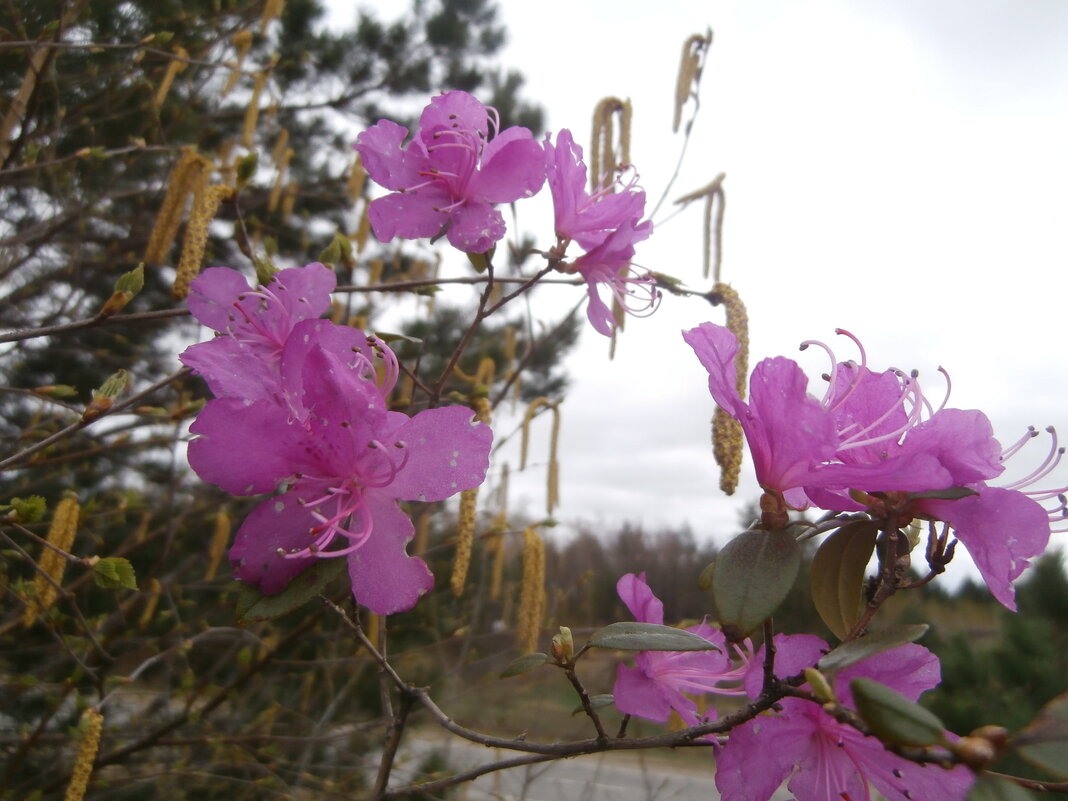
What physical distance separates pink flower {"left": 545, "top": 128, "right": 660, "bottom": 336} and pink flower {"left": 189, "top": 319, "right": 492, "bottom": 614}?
39 centimetres

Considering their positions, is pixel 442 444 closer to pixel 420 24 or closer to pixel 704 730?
pixel 704 730

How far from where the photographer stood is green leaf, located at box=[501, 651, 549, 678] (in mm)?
795

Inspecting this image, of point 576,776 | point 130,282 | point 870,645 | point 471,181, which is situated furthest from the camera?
point 576,776

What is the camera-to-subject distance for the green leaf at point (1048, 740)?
1.44 feet

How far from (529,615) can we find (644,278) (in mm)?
845

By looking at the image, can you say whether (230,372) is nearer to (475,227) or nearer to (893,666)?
(475,227)

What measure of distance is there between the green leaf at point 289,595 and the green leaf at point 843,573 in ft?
1.35

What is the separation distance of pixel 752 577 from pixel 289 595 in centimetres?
36

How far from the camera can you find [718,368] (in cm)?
67

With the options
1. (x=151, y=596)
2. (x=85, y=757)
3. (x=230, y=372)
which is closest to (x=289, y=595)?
(x=230, y=372)

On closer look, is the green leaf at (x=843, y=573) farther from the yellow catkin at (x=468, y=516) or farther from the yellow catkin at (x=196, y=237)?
the yellow catkin at (x=196, y=237)

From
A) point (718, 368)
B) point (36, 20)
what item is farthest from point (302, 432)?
point (36, 20)

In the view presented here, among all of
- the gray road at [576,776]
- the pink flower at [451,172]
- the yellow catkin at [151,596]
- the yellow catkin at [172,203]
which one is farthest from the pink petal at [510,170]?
the gray road at [576,776]

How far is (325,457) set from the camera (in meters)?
0.63
